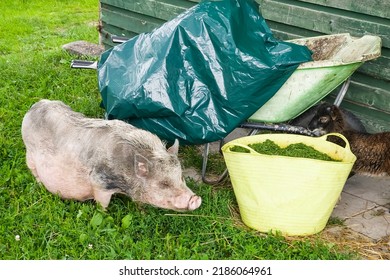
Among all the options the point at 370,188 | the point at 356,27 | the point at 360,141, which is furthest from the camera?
the point at 356,27

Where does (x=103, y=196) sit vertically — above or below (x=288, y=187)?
below

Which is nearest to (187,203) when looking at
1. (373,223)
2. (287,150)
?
(287,150)

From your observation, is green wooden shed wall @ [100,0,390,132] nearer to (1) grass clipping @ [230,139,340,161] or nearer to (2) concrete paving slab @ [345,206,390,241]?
(2) concrete paving slab @ [345,206,390,241]

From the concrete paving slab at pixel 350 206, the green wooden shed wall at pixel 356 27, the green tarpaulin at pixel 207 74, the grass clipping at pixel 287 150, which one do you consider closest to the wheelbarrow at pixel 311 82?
→ the green tarpaulin at pixel 207 74

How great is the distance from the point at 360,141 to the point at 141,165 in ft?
5.46

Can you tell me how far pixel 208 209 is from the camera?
4.57 metres

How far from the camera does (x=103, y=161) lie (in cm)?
443

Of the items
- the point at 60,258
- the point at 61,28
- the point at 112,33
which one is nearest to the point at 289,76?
the point at 60,258

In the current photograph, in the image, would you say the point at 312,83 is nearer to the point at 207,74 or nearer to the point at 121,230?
the point at 207,74

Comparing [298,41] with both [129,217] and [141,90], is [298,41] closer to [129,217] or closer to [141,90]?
[141,90]

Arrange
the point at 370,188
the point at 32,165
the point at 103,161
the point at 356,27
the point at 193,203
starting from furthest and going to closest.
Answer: the point at 356,27 → the point at 370,188 → the point at 32,165 → the point at 103,161 → the point at 193,203

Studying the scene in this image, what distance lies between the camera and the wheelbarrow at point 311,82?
4.57 metres

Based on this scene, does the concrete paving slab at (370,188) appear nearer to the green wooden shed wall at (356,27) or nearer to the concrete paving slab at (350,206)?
the concrete paving slab at (350,206)

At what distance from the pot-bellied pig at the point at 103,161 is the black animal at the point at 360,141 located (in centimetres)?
124
